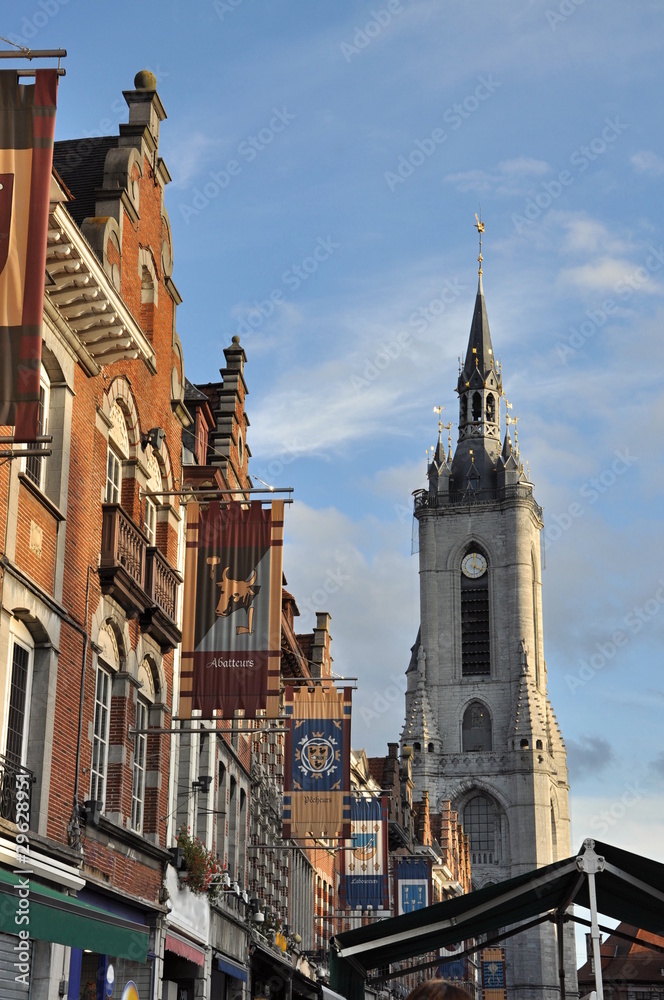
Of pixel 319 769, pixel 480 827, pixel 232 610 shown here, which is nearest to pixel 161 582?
pixel 232 610

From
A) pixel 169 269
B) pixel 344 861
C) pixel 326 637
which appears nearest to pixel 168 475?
pixel 169 269

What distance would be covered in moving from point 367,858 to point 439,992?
36531mm

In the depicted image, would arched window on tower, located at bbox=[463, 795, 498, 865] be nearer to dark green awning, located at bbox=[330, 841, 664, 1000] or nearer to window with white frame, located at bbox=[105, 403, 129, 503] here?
Result: window with white frame, located at bbox=[105, 403, 129, 503]

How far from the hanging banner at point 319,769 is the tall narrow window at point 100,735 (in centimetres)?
930

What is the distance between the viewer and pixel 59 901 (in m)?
13.4

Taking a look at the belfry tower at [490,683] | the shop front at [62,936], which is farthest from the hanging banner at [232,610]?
the belfry tower at [490,683]

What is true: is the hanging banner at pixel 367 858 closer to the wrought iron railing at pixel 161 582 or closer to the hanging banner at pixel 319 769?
the hanging banner at pixel 319 769

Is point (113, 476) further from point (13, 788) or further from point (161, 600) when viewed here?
point (13, 788)

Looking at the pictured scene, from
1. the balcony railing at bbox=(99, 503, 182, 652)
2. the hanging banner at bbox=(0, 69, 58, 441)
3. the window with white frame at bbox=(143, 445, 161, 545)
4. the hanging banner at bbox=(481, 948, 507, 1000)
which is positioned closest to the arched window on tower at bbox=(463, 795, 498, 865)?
the hanging banner at bbox=(481, 948, 507, 1000)

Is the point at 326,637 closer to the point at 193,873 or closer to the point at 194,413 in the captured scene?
the point at 194,413

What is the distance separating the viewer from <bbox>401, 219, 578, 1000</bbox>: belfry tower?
120500 millimetres

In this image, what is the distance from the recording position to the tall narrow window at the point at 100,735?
66.8 ft

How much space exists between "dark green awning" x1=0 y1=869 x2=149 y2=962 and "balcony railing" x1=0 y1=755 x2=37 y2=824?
2.18m

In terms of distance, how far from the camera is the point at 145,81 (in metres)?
25.0
